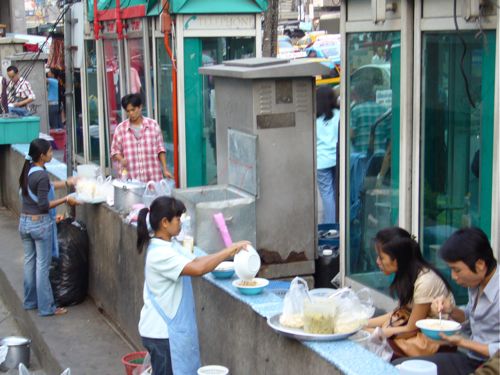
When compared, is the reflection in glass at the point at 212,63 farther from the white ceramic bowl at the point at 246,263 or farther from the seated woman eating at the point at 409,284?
the seated woman eating at the point at 409,284

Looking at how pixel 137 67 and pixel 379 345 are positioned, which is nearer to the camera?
pixel 379 345

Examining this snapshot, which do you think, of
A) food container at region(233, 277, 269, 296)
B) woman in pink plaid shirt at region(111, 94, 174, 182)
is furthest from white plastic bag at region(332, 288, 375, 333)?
woman in pink plaid shirt at region(111, 94, 174, 182)

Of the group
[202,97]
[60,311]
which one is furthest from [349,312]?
[202,97]

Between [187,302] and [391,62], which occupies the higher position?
[391,62]

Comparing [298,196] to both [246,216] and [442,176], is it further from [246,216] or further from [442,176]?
[442,176]

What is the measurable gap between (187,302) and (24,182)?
3450mm

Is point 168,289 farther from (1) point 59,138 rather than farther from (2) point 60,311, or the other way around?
(1) point 59,138

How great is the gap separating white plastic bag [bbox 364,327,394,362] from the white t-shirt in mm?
1054

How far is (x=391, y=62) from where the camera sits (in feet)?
19.7

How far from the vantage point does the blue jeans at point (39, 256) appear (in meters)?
8.11

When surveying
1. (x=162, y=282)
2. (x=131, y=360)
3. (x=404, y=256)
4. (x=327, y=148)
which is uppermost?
(x=327, y=148)

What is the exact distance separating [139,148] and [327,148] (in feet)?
6.42

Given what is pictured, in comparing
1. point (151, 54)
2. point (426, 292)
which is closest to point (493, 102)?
point (426, 292)

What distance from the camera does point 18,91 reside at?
53.3 feet
